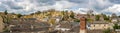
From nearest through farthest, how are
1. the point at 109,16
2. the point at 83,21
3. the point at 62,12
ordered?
1. the point at 83,21
2. the point at 109,16
3. the point at 62,12

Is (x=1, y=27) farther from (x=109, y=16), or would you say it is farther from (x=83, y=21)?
(x=109, y=16)

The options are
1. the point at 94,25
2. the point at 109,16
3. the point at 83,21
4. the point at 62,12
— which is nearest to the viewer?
the point at 83,21

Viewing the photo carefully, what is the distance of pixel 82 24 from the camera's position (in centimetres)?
3138

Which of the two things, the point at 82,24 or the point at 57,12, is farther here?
the point at 57,12

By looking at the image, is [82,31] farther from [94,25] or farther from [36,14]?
[36,14]

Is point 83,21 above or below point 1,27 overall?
above

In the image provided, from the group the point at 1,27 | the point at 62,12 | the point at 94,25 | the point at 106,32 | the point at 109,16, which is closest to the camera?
the point at 106,32

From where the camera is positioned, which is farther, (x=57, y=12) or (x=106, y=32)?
(x=57, y=12)

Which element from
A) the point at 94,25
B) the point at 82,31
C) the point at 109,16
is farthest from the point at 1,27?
the point at 109,16

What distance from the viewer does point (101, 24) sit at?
9775 centimetres

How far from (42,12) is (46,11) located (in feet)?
8.44

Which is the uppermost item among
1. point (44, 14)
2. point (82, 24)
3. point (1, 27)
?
point (82, 24)

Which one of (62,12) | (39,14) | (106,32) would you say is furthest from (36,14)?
(106,32)

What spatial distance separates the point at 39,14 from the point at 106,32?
441 ft
